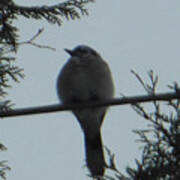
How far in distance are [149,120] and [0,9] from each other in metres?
1.42

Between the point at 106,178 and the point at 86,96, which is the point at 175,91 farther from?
the point at 86,96

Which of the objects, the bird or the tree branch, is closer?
the tree branch

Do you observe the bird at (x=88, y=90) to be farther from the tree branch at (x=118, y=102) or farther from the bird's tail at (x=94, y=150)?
the tree branch at (x=118, y=102)

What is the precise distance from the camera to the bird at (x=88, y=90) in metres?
4.59

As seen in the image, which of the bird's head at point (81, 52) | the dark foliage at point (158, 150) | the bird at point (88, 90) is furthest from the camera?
the bird's head at point (81, 52)

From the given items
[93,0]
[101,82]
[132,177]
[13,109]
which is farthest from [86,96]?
[132,177]

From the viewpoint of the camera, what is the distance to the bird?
4.59 m

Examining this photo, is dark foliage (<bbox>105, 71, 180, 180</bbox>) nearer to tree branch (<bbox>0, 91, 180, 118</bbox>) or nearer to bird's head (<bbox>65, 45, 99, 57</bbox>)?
tree branch (<bbox>0, 91, 180, 118</bbox>)

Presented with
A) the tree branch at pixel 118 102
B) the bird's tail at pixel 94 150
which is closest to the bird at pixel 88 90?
the bird's tail at pixel 94 150

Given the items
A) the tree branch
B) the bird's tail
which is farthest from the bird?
the tree branch

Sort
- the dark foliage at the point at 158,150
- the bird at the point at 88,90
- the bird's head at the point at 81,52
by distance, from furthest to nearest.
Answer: the bird's head at the point at 81,52 < the bird at the point at 88,90 < the dark foliage at the point at 158,150

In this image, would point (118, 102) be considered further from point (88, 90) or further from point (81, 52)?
point (81, 52)

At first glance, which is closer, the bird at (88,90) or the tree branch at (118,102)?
the tree branch at (118,102)

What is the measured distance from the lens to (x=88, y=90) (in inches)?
180
